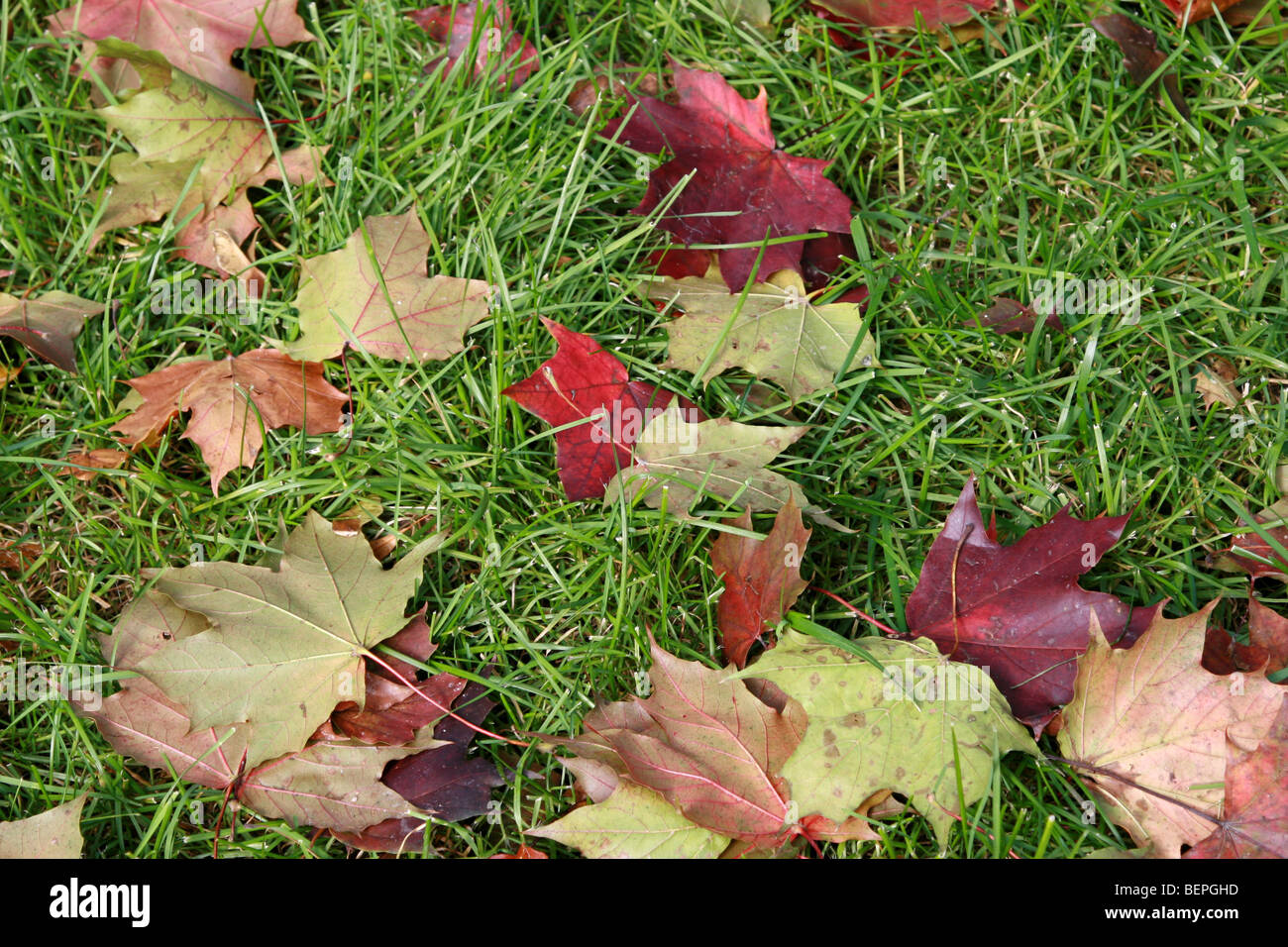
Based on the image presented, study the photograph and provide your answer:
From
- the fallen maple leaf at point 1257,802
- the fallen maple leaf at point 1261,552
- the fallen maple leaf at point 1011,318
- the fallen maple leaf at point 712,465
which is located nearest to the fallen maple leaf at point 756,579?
the fallen maple leaf at point 712,465

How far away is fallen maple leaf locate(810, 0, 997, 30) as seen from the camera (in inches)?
103

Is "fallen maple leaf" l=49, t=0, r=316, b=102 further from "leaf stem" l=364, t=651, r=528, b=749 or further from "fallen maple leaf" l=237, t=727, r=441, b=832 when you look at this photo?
"fallen maple leaf" l=237, t=727, r=441, b=832

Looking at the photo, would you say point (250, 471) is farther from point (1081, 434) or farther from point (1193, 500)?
point (1193, 500)

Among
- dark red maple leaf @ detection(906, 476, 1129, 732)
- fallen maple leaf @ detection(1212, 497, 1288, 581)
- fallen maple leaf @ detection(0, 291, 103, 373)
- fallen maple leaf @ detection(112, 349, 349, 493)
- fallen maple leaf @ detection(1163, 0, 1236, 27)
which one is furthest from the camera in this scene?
fallen maple leaf @ detection(1163, 0, 1236, 27)

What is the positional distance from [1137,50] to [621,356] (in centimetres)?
160

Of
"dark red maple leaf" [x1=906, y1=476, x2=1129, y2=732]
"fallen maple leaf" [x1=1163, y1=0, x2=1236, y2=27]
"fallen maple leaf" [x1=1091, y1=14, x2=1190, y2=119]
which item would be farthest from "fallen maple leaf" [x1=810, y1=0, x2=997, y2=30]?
"dark red maple leaf" [x1=906, y1=476, x2=1129, y2=732]

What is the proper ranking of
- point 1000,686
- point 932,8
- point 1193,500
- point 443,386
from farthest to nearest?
point 932,8 < point 443,386 < point 1193,500 < point 1000,686

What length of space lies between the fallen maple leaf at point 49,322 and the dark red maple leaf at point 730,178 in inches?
58.6

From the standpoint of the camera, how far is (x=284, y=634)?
6.75 ft

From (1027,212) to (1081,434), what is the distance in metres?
0.63

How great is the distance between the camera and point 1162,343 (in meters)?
2.41

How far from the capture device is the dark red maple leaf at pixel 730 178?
2459mm

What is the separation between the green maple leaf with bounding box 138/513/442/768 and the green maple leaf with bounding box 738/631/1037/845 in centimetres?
88

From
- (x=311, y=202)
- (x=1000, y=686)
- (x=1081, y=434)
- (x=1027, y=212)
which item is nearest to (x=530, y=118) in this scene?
(x=311, y=202)
